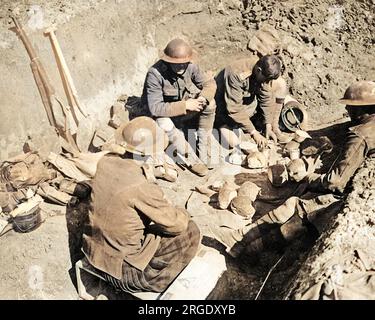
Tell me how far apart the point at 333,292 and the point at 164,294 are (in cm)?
181

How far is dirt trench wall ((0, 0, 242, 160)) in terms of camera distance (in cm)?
695

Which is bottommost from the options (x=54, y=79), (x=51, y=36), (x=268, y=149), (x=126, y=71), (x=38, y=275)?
(x=268, y=149)

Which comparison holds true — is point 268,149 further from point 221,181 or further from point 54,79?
point 54,79

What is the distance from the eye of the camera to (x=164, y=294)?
484cm

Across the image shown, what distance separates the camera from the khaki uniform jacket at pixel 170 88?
691 centimetres

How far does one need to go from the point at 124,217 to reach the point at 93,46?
12.9ft

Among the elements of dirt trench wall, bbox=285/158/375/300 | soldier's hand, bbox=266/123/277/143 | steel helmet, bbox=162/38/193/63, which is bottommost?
soldier's hand, bbox=266/123/277/143

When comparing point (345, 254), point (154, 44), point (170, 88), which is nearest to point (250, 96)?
point (170, 88)

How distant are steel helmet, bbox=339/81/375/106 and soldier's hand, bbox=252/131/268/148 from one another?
63.5 inches

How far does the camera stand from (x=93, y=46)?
7645 mm

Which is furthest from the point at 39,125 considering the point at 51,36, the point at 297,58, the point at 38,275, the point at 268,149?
the point at 297,58

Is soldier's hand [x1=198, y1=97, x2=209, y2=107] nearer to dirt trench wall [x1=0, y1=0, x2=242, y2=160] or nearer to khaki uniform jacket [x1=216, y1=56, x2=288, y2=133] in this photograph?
khaki uniform jacket [x1=216, y1=56, x2=288, y2=133]

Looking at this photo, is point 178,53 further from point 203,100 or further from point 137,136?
point 137,136

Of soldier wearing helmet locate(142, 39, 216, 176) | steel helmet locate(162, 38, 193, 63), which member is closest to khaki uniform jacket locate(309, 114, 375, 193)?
soldier wearing helmet locate(142, 39, 216, 176)
